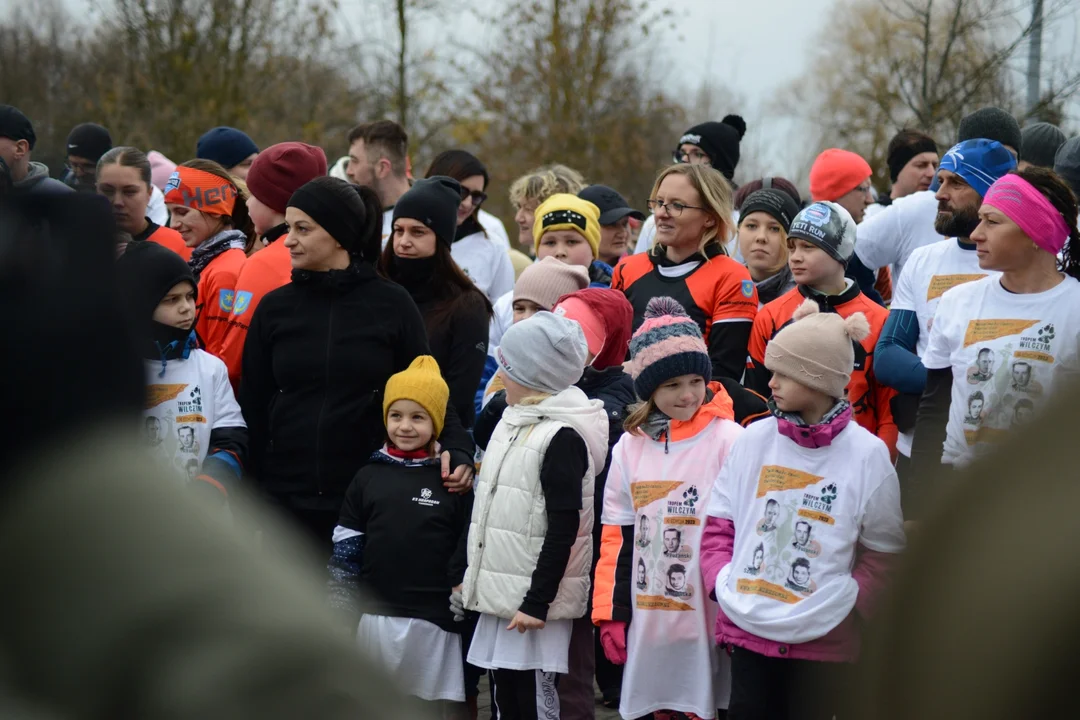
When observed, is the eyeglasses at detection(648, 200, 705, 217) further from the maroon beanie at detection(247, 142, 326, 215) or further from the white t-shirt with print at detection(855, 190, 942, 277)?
the maroon beanie at detection(247, 142, 326, 215)

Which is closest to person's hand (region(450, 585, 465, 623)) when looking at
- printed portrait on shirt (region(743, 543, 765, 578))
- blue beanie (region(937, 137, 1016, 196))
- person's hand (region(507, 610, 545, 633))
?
person's hand (region(507, 610, 545, 633))

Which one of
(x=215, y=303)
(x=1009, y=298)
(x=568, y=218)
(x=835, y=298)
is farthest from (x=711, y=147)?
(x=1009, y=298)

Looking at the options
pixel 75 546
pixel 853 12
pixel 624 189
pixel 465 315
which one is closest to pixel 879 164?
pixel 624 189

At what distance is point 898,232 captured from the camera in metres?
6.06

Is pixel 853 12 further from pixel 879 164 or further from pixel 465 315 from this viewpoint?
pixel 465 315

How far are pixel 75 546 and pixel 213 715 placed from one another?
0.15m

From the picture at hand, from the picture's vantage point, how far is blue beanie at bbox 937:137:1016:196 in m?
5.15

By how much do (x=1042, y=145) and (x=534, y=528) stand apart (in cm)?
381

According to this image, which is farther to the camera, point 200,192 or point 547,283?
point 200,192

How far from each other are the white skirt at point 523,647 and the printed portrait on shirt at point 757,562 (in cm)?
87

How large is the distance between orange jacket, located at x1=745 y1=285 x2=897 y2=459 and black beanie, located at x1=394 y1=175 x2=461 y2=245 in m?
1.42

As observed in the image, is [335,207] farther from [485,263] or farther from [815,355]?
[485,263]

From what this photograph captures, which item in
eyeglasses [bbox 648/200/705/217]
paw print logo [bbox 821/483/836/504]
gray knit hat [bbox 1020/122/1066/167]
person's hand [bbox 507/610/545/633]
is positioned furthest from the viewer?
gray knit hat [bbox 1020/122/1066/167]

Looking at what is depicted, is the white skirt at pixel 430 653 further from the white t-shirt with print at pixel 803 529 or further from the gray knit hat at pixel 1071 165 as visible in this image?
the gray knit hat at pixel 1071 165
